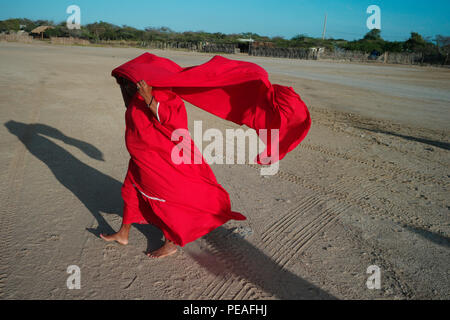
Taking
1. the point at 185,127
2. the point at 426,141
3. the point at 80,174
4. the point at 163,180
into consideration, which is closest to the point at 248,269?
the point at 163,180

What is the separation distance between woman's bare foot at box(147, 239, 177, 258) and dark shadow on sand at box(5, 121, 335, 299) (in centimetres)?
16

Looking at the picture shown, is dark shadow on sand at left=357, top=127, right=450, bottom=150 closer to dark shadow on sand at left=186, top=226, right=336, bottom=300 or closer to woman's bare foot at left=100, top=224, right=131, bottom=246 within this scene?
dark shadow on sand at left=186, top=226, right=336, bottom=300

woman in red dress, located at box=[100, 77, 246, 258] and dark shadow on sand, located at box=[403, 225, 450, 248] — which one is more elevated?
woman in red dress, located at box=[100, 77, 246, 258]

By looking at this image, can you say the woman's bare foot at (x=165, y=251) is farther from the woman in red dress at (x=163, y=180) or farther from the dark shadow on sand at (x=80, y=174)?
the dark shadow on sand at (x=80, y=174)

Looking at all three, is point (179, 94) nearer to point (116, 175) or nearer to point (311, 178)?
point (116, 175)

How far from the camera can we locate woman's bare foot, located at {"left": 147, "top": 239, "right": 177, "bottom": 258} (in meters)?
2.85

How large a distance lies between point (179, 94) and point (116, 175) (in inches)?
88.4

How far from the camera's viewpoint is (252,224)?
3473mm

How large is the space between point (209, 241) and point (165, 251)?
49cm

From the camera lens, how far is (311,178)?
187 inches

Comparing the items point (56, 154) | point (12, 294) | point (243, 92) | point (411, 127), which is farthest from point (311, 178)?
point (411, 127)

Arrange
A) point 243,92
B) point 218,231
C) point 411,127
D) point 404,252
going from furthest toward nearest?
point 411,127, point 218,231, point 404,252, point 243,92

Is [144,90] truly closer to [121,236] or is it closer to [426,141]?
[121,236]

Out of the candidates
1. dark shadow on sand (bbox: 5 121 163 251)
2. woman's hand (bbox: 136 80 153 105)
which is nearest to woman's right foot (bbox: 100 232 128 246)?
dark shadow on sand (bbox: 5 121 163 251)
